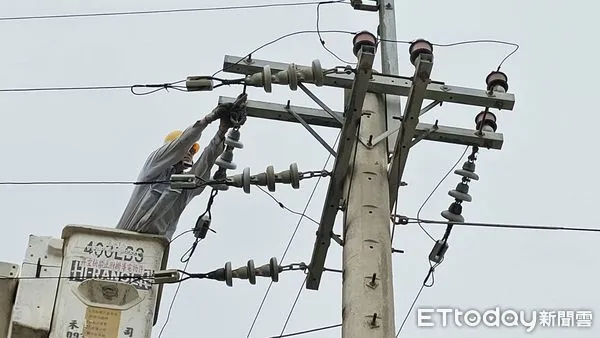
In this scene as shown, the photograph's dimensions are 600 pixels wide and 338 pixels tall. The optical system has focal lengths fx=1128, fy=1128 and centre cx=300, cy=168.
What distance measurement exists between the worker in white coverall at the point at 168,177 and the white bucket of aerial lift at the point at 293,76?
70cm

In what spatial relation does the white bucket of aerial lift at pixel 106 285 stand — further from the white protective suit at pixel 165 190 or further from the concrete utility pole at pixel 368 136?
the concrete utility pole at pixel 368 136

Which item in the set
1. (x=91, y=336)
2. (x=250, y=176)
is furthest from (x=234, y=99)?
(x=91, y=336)

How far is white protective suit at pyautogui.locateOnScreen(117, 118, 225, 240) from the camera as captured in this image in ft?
26.9

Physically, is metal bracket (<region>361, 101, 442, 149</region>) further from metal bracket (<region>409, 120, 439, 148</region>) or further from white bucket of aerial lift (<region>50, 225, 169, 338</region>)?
white bucket of aerial lift (<region>50, 225, 169, 338</region>)

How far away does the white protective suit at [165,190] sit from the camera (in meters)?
8.20

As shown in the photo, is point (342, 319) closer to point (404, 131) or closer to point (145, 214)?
point (404, 131)

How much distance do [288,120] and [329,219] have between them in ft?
3.09

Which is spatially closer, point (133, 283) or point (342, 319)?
point (342, 319)

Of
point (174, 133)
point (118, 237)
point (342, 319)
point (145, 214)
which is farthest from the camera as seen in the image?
point (174, 133)

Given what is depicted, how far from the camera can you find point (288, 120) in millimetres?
8125

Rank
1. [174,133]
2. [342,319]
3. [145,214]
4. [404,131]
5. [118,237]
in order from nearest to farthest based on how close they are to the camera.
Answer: [342,319] < [404,131] < [118,237] < [145,214] < [174,133]

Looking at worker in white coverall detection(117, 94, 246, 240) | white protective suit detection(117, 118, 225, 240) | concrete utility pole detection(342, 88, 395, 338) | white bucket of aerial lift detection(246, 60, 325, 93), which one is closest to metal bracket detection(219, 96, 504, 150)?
worker in white coverall detection(117, 94, 246, 240)

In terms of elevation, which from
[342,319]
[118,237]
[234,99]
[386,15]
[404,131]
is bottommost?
[342,319]

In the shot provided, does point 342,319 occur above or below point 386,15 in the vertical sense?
below
